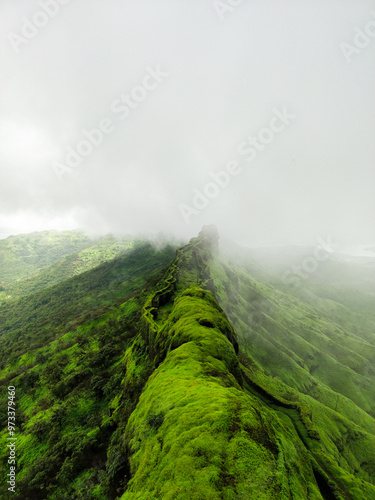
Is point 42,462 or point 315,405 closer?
point 42,462

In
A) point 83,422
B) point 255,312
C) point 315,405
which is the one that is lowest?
point 315,405

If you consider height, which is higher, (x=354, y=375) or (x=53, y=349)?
(x=53, y=349)

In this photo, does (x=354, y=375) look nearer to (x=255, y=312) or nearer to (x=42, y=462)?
(x=255, y=312)

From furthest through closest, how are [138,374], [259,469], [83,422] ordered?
[83,422] < [138,374] < [259,469]

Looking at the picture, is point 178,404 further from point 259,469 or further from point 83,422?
point 83,422

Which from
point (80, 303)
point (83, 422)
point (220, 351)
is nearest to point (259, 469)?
point (220, 351)

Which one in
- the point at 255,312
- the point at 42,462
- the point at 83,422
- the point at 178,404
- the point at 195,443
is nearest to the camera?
the point at 195,443

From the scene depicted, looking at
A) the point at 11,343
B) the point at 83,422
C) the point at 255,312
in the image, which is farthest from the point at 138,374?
the point at 11,343
